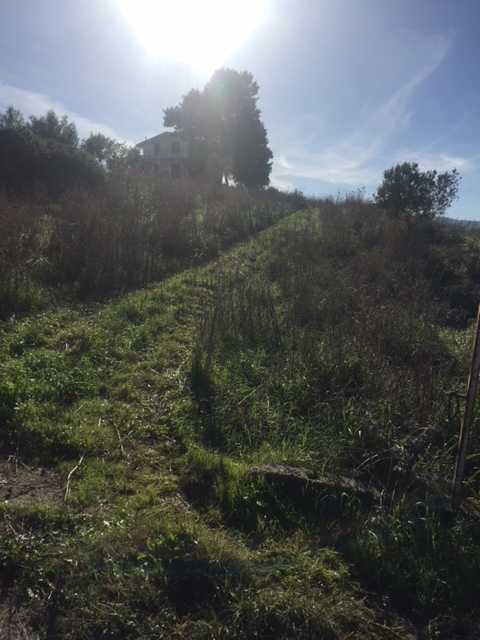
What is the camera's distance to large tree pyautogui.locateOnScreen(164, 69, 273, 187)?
32.4 m

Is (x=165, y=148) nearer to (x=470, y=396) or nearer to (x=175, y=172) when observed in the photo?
(x=175, y=172)

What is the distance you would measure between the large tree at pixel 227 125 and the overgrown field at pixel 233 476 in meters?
29.9

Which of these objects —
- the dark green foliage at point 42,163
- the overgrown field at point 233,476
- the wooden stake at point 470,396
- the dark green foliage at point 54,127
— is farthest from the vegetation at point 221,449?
the dark green foliage at point 54,127

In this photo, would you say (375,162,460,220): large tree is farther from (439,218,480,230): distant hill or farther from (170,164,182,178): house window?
(170,164,182,178): house window

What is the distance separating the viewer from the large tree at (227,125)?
3244 centimetres

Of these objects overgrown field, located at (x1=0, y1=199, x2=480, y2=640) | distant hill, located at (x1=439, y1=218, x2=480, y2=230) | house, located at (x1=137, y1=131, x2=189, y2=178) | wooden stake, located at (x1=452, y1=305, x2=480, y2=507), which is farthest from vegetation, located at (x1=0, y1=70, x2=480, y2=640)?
house, located at (x1=137, y1=131, x2=189, y2=178)

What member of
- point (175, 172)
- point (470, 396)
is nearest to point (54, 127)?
point (175, 172)

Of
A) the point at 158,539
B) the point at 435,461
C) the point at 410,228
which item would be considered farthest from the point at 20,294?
the point at 410,228

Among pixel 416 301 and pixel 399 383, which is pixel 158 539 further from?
pixel 416 301

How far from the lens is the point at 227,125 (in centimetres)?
3284

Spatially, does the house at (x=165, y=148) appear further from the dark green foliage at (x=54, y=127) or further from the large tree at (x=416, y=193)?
the large tree at (x=416, y=193)

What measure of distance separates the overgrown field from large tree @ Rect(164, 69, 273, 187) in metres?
29.9

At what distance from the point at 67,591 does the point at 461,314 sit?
7.60 meters

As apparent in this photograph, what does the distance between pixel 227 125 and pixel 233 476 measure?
34001 millimetres
